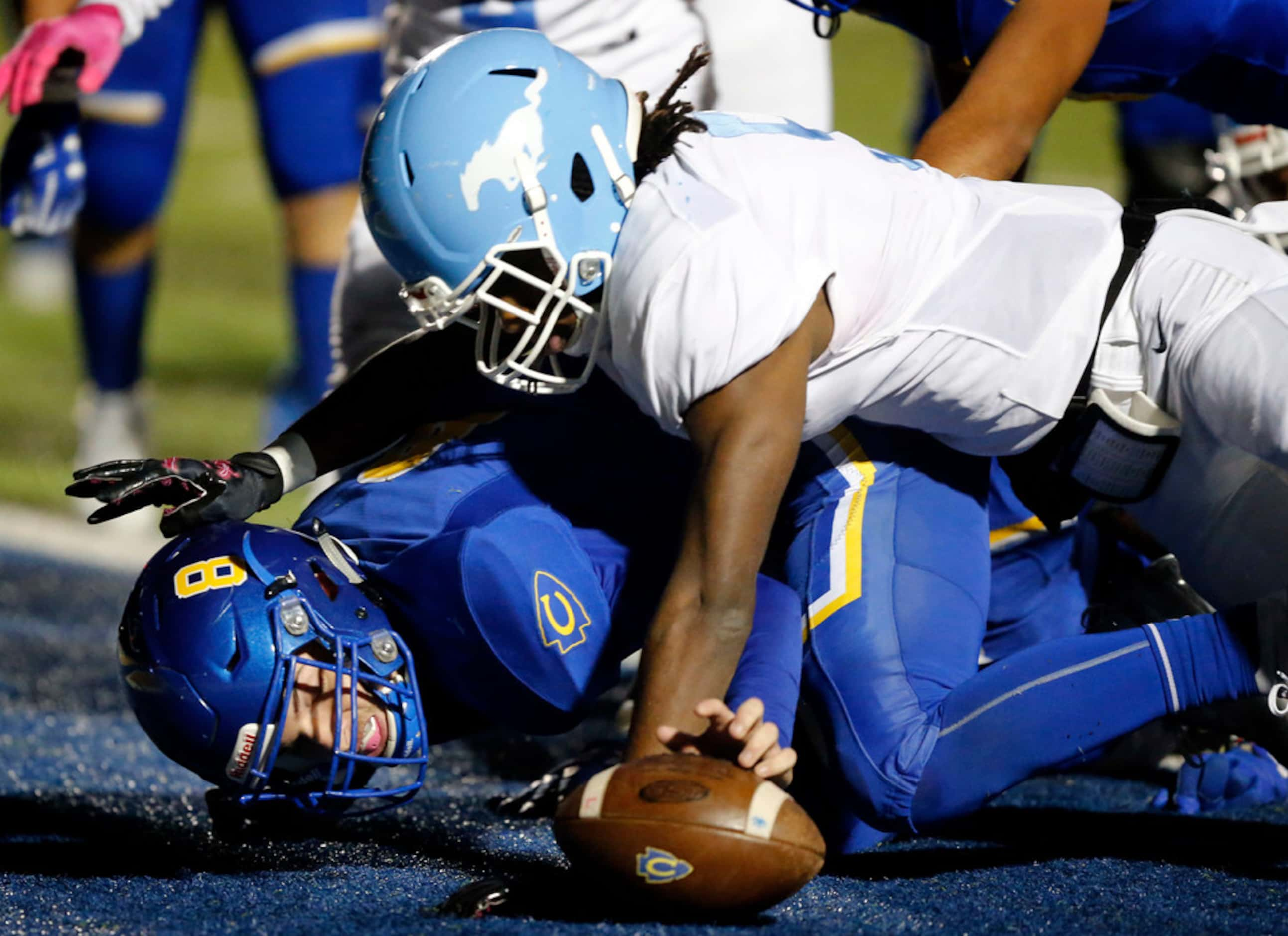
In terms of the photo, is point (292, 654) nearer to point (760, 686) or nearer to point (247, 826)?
point (247, 826)

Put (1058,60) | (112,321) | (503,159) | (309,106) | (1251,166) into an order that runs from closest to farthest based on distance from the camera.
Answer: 1. (503,159)
2. (1058,60)
3. (1251,166)
4. (309,106)
5. (112,321)

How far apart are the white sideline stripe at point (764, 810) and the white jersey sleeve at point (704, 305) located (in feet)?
1.52

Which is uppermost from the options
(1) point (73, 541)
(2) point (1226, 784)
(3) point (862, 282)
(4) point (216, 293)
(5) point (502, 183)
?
(5) point (502, 183)

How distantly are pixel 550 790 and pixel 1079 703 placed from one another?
0.83m

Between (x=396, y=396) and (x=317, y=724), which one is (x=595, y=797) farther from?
(x=396, y=396)

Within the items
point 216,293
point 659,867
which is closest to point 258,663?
point 659,867

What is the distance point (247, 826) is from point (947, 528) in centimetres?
106

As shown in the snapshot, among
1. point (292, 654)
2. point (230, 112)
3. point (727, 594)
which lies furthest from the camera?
point (230, 112)

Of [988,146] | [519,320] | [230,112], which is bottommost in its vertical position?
[230,112]

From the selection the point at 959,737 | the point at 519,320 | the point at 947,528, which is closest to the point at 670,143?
the point at 519,320

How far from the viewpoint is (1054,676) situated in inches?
78.1

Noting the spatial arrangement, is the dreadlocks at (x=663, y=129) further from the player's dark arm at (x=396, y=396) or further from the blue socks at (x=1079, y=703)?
the blue socks at (x=1079, y=703)

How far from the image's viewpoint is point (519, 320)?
2023mm

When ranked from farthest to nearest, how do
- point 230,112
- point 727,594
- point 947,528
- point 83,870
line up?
point 230,112 → point 947,528 → point 83,870 → point 727,594
